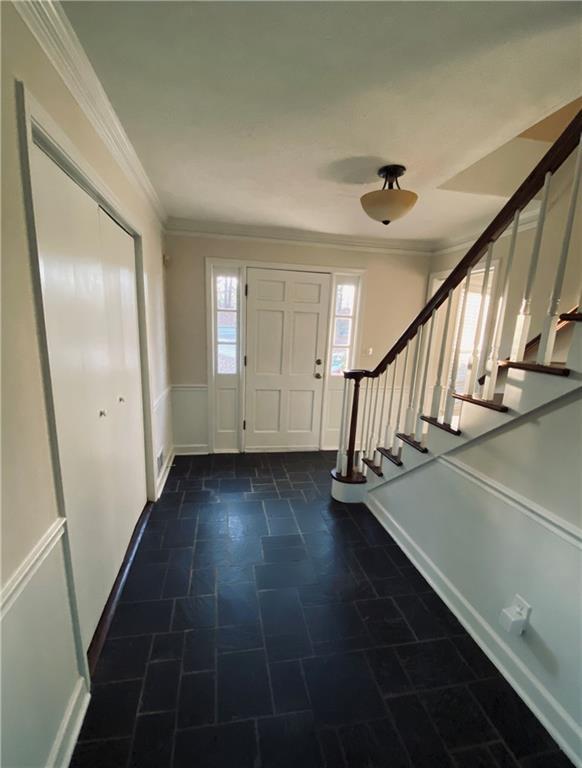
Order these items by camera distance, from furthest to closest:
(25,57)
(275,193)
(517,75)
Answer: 1. (275,193)
2. (517,75)
3. (25,57)

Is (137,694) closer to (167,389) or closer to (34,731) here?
(34,731)

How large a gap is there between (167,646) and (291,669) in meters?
0.57

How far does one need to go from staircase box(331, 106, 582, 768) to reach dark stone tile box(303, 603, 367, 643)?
0.32 meters

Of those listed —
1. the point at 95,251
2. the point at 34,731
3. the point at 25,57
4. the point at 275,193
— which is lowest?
the point at 34,731

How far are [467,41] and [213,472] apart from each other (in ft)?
10.4

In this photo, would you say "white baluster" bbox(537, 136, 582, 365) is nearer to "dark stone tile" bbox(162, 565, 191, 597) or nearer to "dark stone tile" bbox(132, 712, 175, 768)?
"dark stone tile" bbox(132, 712, 175, 768)

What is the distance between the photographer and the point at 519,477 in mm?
1366

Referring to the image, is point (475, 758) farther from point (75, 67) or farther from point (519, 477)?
point (75, 67)

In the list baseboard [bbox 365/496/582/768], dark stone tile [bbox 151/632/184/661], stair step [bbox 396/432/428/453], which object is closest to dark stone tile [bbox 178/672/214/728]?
dark stone tile [bbox 151/632/184/661]

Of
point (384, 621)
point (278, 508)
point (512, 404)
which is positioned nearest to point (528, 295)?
point (512, 404)

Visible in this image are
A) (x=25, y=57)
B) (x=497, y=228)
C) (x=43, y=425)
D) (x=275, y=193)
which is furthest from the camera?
(x=275, y=193)

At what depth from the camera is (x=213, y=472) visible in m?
3.10

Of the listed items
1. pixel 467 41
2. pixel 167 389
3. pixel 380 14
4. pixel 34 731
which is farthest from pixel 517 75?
pixel 167 389

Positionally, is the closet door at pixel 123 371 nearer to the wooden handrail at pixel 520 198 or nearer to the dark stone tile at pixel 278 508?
the dark stone tile at pixel 278 508
